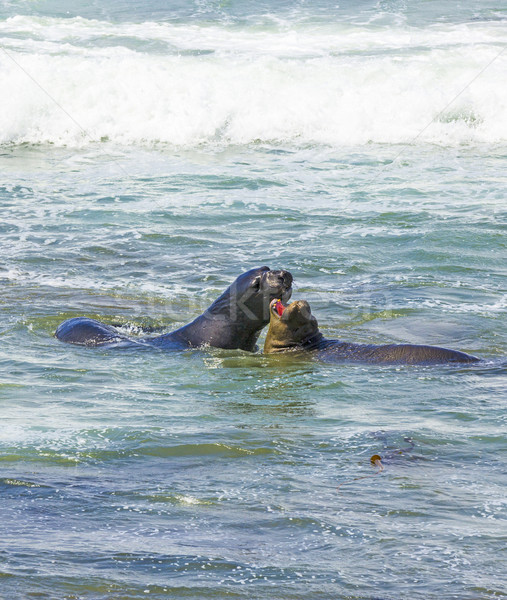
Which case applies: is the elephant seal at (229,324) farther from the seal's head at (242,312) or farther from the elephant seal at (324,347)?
the elephant seal at (324,347)

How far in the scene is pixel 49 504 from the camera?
4242 millimetres

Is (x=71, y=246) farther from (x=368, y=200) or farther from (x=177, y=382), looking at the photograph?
(x=177, y=382)

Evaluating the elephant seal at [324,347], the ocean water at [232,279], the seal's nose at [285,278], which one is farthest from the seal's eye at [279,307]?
the ocean water at [232,279]

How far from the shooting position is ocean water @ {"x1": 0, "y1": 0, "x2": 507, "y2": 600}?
3.85 m

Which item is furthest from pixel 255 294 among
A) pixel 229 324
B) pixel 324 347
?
pixel 324 347

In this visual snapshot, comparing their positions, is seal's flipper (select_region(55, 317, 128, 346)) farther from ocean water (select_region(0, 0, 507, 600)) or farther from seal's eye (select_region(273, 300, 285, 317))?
seal's eye (select_region(273, 300, 285, 317))

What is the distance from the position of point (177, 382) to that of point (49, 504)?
2604 millimetres

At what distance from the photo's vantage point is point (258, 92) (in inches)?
832

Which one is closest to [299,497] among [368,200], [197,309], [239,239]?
[197,309]


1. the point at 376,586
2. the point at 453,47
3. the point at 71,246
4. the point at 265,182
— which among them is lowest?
the point at 376,586

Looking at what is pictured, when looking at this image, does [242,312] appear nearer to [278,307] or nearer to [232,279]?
[278,307]

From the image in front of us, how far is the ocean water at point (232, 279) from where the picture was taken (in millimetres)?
3846

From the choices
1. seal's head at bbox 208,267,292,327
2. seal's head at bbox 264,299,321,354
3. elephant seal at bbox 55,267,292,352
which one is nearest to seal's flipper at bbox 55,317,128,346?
elephant seal at bbox 55,267,292,352

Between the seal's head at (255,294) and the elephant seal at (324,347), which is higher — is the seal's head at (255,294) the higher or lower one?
the higher one
